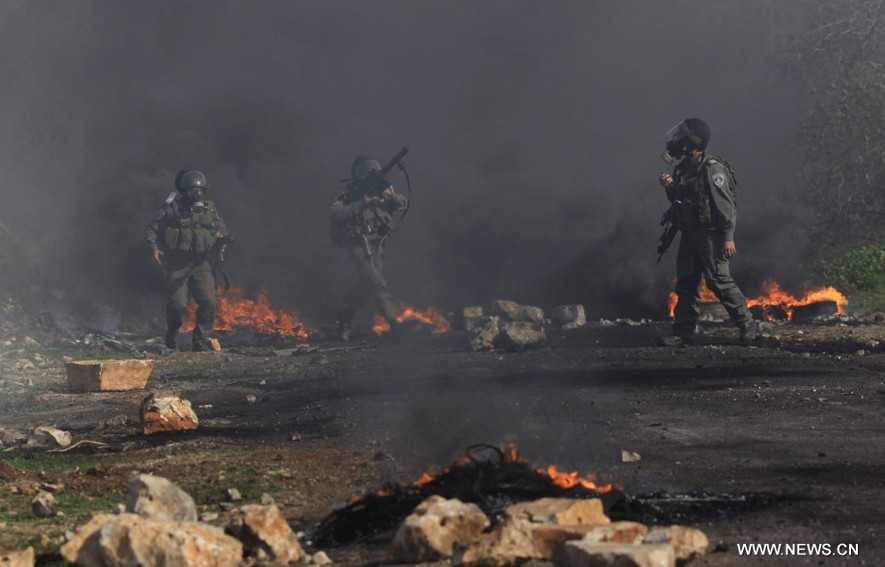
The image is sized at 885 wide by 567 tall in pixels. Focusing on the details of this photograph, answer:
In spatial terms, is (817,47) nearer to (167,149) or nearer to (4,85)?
(167,149)

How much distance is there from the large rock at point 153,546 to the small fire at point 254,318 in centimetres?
1157

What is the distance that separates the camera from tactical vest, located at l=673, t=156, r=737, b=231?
9.22 metres

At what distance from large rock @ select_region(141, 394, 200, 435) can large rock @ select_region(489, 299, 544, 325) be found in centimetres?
747

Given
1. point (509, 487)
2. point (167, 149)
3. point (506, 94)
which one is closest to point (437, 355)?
point (509, 487)

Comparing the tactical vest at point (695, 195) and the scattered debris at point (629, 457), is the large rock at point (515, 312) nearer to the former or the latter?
the tactical vest at point (695, 195)

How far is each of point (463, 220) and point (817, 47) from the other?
7.61 m

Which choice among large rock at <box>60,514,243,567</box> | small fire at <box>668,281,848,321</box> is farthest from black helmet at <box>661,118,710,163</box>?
large rock at <box>60,514,243,567</box>

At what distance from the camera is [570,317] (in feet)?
43.9

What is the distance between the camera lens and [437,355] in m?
10.8

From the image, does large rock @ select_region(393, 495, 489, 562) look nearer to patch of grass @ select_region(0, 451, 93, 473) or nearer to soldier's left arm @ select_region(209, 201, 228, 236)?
patch of grass @ select_region(0, 451, 93, 473)

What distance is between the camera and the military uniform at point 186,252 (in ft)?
42.2

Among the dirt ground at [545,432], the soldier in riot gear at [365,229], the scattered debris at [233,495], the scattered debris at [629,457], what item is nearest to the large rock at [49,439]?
the dirt ground at [545,432]

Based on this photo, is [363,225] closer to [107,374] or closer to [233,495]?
[107,374]

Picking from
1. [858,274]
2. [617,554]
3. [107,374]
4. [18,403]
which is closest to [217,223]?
[107,374]
